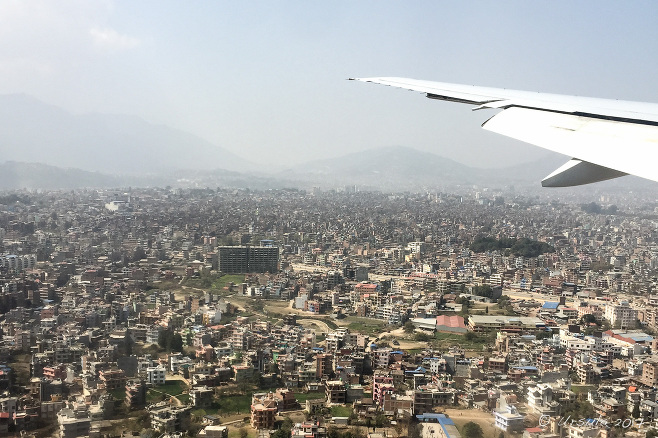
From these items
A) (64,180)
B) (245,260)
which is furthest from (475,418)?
(64,180)

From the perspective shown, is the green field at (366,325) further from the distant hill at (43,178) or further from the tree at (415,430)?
the distant hill at (43,178)

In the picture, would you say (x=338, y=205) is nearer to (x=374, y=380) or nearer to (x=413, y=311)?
(x=413, y=311)

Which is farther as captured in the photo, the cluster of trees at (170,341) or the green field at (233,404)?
the cluster of trees at (170,341)

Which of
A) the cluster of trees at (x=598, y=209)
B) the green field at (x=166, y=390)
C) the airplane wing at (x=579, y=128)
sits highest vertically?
the airplane wing at (x=579, y=128)

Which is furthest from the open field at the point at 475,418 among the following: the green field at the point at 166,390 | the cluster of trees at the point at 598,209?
the cluster of trees at the point at 598,209

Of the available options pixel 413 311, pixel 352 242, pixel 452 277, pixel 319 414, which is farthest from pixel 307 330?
pixel 352 242
